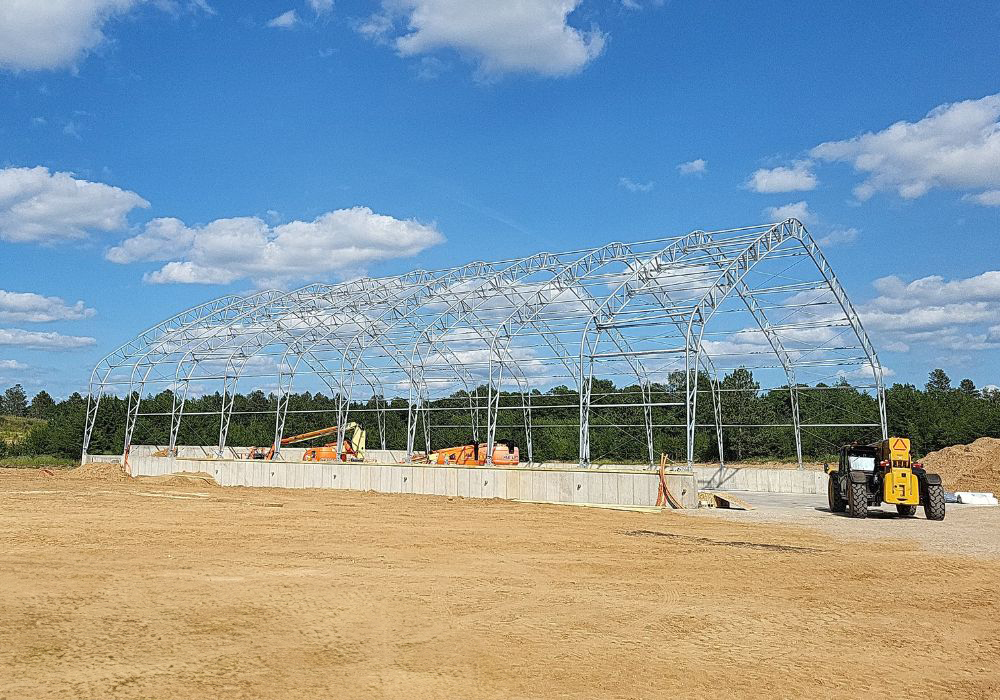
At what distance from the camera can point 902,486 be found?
21375 millimetres

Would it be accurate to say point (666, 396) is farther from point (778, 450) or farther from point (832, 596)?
point (832, 596)

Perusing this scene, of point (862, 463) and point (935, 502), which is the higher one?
point (862, 463)

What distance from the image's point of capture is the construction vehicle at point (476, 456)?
34.5m

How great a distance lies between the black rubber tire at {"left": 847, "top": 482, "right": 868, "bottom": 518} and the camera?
2183 centimetres

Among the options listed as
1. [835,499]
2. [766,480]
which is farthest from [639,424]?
[835,499]

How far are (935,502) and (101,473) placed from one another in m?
34.7

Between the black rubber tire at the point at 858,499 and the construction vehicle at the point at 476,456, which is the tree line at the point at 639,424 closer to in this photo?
the construction vehicle at the point at 476,456

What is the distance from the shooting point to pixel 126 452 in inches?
1623

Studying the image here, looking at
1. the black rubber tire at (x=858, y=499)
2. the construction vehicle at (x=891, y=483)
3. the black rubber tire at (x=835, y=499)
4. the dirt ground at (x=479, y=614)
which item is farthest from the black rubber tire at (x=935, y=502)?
the dirt ground at (x=479, y=614)

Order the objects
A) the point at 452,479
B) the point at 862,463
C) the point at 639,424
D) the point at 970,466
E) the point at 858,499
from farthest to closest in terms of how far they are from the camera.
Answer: the point at 639,424 → the point at 970,466 → the point at 452,479 → the point at 862,463 → the point at 858,499

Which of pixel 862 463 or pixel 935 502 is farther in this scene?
pixel 862 463

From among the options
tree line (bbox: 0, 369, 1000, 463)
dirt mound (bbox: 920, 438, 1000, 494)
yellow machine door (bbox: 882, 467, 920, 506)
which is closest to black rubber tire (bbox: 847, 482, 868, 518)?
yellow machine door (bbox: 882, 467, 920, 506)

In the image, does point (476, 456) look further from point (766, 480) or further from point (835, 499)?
point (835, 499)

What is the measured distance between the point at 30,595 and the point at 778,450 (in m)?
44.8
